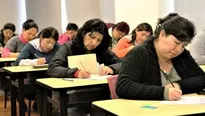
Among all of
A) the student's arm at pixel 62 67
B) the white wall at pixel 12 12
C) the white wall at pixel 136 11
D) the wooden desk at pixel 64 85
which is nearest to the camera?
the wooden desk at pixel 64 85

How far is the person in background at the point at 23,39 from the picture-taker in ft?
18.0

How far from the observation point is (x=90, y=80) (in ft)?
9.97

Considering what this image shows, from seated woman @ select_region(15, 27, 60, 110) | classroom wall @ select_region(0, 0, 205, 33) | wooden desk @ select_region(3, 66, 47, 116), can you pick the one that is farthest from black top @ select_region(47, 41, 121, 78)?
classroom wall @ select_region(0, 0, 205, 33)

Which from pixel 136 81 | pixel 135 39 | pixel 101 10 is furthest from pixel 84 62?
pixel 101 10

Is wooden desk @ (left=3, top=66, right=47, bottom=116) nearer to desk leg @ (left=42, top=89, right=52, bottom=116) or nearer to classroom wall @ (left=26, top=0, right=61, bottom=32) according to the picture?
desk leg @ (left=42, top=89, right=52, bottom=116)

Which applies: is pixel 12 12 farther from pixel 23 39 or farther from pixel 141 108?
pixel 141 108

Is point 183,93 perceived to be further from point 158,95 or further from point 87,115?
point 87,115

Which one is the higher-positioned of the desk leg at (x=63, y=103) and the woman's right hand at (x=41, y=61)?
the woman's right hand at (x=41, y=61)

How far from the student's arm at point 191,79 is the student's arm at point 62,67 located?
1060 mm

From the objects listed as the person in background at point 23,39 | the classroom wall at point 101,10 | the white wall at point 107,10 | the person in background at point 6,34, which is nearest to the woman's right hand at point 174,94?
the classroom wall at point 101,10

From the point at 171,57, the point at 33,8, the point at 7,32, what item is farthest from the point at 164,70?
the point at 33,8

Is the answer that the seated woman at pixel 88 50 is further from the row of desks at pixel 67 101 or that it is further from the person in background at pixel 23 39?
the person in background at pixel 23 39

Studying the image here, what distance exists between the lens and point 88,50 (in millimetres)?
3443

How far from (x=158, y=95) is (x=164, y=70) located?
0.94 ft
